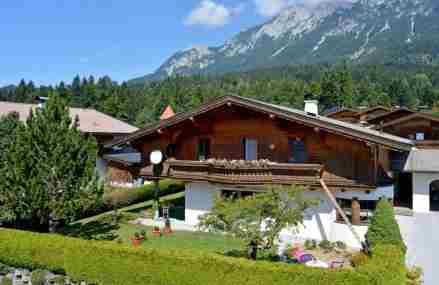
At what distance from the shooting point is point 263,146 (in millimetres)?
21156

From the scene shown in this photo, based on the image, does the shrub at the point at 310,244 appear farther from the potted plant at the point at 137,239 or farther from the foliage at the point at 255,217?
the potted plant at the point at 137,239

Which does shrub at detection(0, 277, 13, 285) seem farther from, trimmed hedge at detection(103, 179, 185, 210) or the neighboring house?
the neighboring house

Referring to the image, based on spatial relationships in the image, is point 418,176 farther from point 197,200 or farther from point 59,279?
point 59,279

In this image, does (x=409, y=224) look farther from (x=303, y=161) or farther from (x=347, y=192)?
(x=303, y=161)

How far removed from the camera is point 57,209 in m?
16.5

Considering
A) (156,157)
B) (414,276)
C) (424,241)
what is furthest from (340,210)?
(156,157)

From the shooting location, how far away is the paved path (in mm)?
15133

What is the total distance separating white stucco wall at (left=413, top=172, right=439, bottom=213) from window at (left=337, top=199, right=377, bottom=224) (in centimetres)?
516

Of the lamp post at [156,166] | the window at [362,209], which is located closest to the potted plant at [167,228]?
the lamp post at [156,166]

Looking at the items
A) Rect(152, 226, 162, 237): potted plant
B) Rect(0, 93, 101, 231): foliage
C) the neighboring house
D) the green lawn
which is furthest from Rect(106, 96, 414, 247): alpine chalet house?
the neighboring house

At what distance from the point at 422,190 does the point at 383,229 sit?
9.78 meters

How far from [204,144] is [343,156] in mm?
7221

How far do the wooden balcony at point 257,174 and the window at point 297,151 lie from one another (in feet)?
3.42

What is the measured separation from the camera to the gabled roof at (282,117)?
1769 cm
